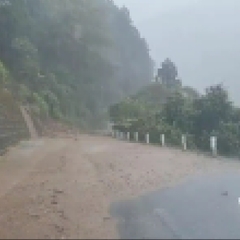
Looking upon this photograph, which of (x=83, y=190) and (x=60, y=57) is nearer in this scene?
(x=83, y=190)

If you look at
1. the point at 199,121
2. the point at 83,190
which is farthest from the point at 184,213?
the point at 199,121

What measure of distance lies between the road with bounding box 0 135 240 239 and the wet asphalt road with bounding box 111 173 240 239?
0.05 m

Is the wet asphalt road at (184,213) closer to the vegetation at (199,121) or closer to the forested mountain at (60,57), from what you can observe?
the vegetation at (199,121)

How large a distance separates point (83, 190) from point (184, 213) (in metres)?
2.99

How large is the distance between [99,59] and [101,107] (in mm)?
7499

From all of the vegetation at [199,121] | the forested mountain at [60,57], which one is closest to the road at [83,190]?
the vegetation at [199,121]

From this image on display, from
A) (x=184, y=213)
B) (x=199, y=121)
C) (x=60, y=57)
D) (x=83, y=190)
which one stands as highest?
(x=60, y=57)

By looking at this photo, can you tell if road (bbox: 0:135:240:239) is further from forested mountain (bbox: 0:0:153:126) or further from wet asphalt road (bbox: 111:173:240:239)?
forested mountain (bbox: 0:0:153:126)

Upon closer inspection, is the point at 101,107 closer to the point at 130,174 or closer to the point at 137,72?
the point at 137,72

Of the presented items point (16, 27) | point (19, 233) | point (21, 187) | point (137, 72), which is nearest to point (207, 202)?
point (19, 233)

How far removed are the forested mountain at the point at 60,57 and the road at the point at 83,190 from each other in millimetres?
31077

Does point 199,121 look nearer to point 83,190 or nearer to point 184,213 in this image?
point 83,190

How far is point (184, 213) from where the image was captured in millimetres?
7949

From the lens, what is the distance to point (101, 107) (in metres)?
77.1
